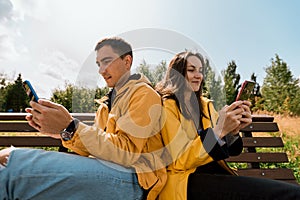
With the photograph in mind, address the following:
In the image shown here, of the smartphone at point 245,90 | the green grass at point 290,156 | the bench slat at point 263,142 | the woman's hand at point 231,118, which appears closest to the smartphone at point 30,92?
the woman's hand at point 231,118

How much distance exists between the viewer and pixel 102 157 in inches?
47.0

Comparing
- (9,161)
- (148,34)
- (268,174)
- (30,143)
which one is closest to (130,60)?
(148,34)

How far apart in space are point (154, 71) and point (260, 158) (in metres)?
0.96

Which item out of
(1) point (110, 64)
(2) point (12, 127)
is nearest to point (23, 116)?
(2) point (12, 127)

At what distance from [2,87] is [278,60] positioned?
15.9 metres

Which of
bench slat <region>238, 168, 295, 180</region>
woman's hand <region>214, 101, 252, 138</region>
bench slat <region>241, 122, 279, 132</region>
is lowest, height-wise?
bench slat <region>238, 168, 295, 180</region>

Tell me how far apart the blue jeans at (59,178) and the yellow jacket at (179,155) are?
0.28 m

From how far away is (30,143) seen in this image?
7.23 ft

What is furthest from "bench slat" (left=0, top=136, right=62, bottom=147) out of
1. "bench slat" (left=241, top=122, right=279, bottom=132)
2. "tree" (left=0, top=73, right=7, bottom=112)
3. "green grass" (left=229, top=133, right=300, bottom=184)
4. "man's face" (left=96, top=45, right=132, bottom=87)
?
"tree" (left=0, top=73, right=7, bottom=112)

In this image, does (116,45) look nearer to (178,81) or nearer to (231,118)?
(178,81)

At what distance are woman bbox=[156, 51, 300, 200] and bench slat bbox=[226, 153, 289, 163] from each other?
1.68 ft

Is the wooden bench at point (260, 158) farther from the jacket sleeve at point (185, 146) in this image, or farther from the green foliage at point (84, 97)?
the green foliage at point (84, 97)

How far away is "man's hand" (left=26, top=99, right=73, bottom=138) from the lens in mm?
1167

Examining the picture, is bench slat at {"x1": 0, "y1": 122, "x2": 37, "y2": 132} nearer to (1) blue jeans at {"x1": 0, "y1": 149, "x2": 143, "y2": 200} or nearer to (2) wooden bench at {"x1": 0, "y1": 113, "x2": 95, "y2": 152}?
(2) wooden bench at {"x1": 0, "y1": 113, "x2": 95, "y2": 152}
